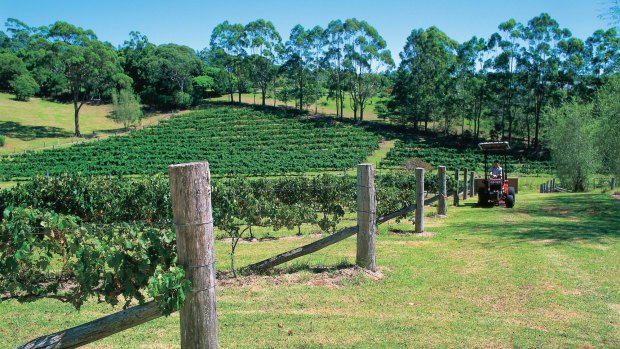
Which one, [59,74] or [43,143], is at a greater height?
[59,74]

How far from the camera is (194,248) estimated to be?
Result: 13.3 feet

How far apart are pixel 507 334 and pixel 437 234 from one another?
7761 millimetres

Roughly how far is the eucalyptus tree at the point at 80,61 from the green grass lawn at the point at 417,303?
69.1 m

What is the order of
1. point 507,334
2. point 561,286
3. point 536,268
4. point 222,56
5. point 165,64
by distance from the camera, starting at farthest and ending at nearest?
point 222,56, point 165,64, point 536,268, point 561,286, point 507,334

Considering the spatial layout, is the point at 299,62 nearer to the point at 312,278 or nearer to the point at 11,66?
the point at 11,66

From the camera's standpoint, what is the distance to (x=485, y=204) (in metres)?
20.5

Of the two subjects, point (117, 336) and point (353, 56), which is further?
point (353, 56)

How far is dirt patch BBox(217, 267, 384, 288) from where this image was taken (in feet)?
27.8

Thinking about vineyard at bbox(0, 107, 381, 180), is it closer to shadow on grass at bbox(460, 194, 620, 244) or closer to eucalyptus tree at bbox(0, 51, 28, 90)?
shadow on grass at bbox(460, 194, 620, 244)

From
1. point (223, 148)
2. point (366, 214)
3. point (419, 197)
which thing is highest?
point (223, 148)

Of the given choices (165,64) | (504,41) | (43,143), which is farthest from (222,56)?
(504,41)

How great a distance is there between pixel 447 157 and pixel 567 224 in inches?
1803

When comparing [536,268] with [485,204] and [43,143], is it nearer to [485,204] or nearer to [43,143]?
[485,204]

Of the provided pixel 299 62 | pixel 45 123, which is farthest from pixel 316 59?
pixel 45 123
